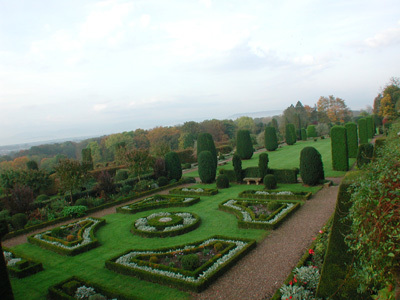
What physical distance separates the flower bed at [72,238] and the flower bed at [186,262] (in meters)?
2.05

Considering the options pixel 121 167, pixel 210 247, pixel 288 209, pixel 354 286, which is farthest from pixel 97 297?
pixel 121 167

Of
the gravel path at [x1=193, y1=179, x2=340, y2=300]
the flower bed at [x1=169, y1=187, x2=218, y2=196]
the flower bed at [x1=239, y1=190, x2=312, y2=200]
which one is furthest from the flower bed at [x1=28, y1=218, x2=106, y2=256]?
the flower bed at [x1=239, y1=190, x2=312, y2=200]

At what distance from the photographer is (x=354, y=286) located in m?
3.78

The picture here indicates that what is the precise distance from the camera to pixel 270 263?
742 cm

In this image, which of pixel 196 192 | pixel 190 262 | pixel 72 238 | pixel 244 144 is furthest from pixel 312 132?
pixel 190 262

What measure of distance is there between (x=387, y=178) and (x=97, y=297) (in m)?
6.14

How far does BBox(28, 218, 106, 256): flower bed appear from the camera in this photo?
9.57 meters

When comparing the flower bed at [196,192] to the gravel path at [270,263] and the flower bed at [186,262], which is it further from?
the flower bed at [186,262]

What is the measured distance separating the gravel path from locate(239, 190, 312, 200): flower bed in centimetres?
205

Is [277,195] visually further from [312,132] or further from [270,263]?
[312,132]

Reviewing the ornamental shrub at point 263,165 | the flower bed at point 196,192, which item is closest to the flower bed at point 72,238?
the flower bed at point 196,192

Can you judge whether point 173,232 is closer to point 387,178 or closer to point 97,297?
point 97,297

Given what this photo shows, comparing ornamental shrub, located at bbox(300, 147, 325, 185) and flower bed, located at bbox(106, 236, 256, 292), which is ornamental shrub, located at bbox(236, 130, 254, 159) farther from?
flower bed, located at bbox(106, 236, 256, 292)

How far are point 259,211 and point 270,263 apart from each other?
4.33 metres
